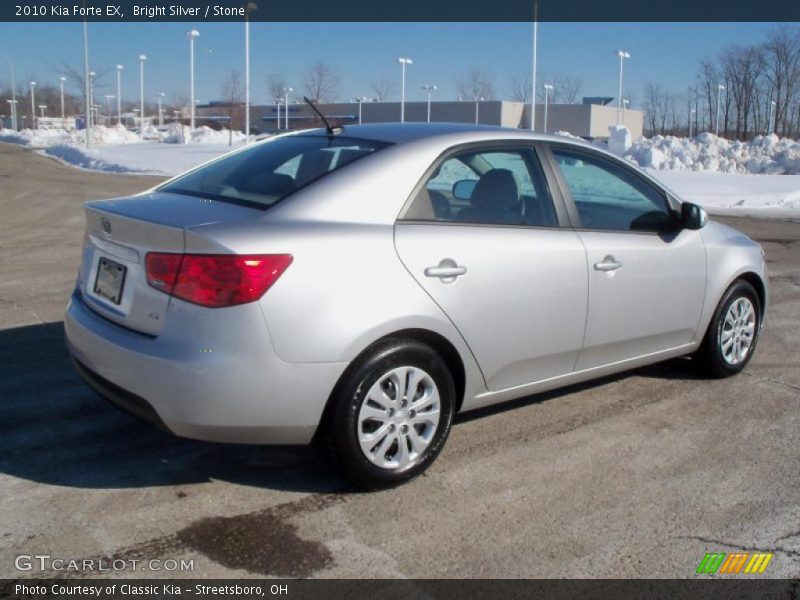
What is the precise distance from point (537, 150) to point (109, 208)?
88.6 inches

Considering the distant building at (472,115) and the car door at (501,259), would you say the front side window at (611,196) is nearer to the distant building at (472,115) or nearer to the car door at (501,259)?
the car door at (501,259)

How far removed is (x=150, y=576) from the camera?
3260 mm

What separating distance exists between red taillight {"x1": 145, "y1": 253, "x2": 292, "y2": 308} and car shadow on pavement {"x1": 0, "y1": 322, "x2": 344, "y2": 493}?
3.32ft

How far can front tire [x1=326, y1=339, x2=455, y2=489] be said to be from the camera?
151 inches

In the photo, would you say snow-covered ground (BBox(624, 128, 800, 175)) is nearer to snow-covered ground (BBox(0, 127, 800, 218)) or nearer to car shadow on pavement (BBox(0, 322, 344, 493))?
snow-covered ground (BBox(0, 127, 800, 218))

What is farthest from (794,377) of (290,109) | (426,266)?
(290,109)

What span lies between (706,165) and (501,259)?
33573 mm

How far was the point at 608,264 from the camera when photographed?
4.84 meters

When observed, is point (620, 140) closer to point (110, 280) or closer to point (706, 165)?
point (706, 165)

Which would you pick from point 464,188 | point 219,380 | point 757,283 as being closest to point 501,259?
point 464,188

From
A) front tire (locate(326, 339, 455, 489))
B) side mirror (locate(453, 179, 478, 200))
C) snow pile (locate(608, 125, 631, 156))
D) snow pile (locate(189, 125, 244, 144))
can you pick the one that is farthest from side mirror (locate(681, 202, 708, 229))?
snow pile (locate(189, 125, 244, 144))

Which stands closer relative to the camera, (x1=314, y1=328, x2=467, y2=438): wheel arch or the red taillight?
the red taillight

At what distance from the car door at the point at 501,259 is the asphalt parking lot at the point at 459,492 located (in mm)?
523
